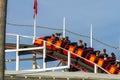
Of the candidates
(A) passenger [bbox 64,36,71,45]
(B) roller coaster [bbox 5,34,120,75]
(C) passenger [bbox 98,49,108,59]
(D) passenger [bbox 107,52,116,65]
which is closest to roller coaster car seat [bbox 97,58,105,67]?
(B) roller coaster [bbox 5,34,120,75]

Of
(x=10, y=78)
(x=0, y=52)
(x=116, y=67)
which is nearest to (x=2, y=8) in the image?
(x=0, y=52)

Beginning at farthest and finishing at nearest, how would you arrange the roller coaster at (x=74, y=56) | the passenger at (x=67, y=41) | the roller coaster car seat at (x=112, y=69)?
the passenger at (x=67, y=41)
the roller coaster at (x=74, y=56)
the roller coaster car seat at (x=112, y=69)

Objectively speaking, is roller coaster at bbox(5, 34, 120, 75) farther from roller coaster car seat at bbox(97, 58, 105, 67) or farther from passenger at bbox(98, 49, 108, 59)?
passenger at bbox(98, 49, 108, 59)

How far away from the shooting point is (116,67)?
28281 millimetres

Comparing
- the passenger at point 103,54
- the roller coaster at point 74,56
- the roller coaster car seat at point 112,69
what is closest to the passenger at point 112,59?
the roller coaster at point 74,56

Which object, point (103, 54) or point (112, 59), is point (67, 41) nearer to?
point (103, 54)

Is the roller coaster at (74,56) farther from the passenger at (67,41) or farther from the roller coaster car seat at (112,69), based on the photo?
the passenger at (67,41)

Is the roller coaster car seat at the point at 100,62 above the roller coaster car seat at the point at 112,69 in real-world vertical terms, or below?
above

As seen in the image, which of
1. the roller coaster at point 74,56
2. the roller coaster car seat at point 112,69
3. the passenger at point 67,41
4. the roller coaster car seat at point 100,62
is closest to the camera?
the roller coaster car seat at point 112,69

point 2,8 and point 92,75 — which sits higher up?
point 2,8

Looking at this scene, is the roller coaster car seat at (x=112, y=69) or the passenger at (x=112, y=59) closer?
the roller coaster car seat at (x=112, y=69)

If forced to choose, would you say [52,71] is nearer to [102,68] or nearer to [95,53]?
[102,68]

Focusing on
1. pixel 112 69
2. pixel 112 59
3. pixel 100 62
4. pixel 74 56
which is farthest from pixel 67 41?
pixel 112 69

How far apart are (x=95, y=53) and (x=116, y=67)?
81.4 inches
